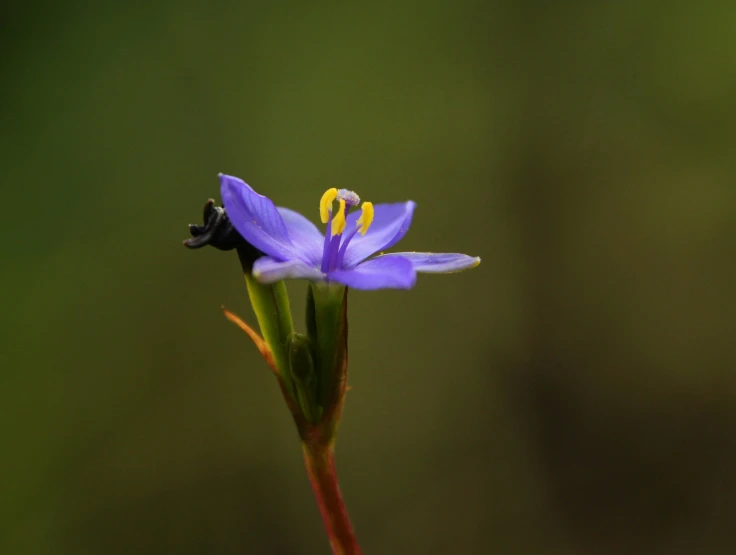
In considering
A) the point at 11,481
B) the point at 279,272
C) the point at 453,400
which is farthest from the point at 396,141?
the point at 279,272

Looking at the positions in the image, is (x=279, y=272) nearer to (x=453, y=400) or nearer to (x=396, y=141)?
(x=453, y=400)

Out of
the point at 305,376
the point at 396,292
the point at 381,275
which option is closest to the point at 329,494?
the point at 305,376

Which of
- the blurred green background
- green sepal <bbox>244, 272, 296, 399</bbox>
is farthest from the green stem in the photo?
the blurred green background

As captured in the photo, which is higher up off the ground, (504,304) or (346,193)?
(346,193)

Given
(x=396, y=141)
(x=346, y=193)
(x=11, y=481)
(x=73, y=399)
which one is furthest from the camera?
Result: (x=396, y=141)

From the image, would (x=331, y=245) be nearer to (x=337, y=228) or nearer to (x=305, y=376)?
(x=337, y=228)

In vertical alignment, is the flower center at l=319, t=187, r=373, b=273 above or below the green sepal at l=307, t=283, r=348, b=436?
above

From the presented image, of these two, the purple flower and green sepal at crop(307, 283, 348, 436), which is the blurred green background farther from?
green sepal at crop(307, 283, 348, 436)

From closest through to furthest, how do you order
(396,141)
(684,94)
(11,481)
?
(11,481) < (684,94) < (396,141)
